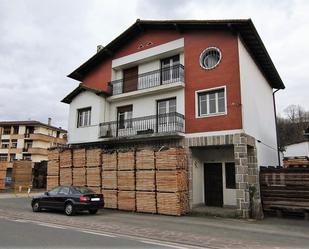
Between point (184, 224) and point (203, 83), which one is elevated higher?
point (203, 83)

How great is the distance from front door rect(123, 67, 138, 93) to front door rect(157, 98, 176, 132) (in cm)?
276

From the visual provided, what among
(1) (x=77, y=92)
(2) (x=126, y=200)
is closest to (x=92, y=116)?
(1) (x=77, y=92)

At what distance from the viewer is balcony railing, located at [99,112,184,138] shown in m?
17.7

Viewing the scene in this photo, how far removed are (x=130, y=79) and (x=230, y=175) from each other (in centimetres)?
937

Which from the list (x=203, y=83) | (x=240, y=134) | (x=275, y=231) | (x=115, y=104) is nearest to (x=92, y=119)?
(x=115, y=104)

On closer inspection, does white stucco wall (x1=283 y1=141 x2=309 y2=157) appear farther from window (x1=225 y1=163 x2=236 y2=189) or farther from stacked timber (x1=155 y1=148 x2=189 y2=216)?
stacked timber (x1=155 y1=148 x2=189 y2=216)

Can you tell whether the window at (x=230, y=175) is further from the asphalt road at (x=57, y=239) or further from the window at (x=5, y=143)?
the window at (x=5, y=143)

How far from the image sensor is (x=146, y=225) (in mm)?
12297

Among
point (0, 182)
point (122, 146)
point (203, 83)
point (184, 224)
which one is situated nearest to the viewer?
point (184, 224)

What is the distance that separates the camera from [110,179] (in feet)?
60.2

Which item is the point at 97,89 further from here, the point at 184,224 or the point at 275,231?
the point at 275,231

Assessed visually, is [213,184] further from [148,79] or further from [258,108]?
[148,79]

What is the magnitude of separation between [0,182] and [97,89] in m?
19.2

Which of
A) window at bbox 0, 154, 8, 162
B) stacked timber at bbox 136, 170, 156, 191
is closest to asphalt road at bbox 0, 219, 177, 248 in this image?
stacked timber at bbox 136, 170, 156, 191
